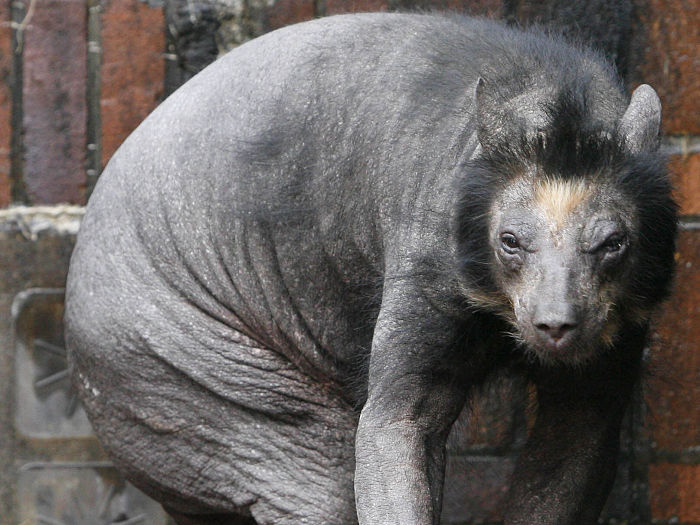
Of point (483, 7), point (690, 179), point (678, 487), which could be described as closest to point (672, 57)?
point (690, 179)

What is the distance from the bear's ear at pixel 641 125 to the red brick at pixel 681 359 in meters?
1.40

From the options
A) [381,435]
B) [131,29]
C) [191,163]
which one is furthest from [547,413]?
[131,29]

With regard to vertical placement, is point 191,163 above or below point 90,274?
above

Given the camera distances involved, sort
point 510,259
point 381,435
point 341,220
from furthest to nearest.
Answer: point 341,220, point 381,435, point 510,259

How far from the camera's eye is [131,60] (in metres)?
5.38

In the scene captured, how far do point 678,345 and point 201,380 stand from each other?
5.57 ft

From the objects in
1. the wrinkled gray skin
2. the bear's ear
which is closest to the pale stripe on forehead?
the bear's ear

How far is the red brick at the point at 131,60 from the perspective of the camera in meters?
5.36

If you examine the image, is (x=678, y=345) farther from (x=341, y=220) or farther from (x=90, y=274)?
(x=90, y=274)

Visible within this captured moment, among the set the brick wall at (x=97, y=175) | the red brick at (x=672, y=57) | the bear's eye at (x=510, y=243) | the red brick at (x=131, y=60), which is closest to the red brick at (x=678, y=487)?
the brick wall at (x=97, y=175)

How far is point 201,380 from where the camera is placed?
15.3ft

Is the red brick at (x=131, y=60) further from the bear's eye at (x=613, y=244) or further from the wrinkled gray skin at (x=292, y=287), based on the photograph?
the bear's eye at (x=613, y=244)

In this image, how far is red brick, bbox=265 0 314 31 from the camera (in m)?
5.26

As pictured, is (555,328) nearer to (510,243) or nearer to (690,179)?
(510,243)
